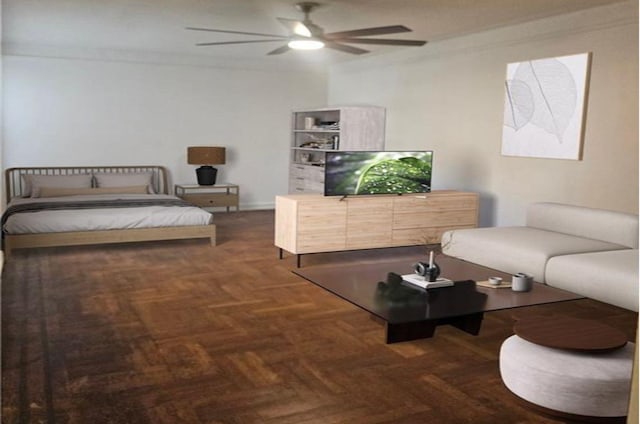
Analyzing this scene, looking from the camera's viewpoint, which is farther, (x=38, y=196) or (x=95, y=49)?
(x=95, y=49)

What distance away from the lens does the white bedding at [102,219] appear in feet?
18.1

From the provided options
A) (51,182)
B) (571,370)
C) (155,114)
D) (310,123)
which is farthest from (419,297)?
(155,114)

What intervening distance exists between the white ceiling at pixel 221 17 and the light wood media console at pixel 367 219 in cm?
167

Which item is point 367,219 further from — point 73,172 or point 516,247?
point 73,172

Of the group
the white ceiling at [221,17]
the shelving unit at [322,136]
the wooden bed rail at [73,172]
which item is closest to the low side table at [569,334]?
the white ceiling at [221,17]

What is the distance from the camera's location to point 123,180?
7.49 m

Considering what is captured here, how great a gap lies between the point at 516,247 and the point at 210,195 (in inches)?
194

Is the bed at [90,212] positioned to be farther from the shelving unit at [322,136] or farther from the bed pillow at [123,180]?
the shelving unit at [322,136]

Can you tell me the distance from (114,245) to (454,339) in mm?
3994

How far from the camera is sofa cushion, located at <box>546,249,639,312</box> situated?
3.71 metres

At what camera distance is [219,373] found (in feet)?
9.91

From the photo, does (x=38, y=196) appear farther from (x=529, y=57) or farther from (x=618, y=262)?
(x=618, y=262)

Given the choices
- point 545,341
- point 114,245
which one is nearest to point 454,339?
point 545,341

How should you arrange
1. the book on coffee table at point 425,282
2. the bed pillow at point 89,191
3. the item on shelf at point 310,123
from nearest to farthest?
the book on coffee table at point 425,282, the bed pillow at point 89,191, the item on shelf at point 310,123
